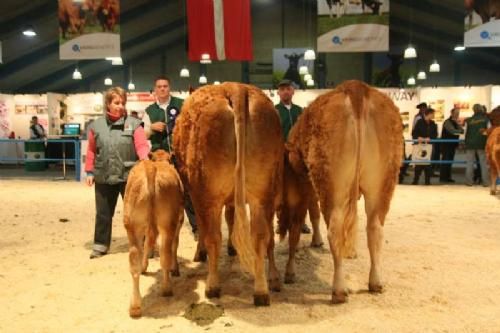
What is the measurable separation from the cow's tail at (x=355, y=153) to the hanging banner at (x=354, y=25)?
818cm

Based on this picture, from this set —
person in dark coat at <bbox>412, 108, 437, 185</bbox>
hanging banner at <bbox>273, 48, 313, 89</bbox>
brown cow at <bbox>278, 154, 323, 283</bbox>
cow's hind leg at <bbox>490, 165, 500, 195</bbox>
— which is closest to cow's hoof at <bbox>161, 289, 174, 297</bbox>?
brown cow at <bbox>278, 154, 323, 283</bbox>

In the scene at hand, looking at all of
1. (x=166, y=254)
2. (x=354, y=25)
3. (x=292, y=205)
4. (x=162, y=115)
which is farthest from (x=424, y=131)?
(x=166, y=254)

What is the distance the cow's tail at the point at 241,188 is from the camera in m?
3.80

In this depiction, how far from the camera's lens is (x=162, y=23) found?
24.3 metres

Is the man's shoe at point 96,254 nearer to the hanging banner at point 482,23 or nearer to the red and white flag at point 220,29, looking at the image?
the red and white flag at point 220,29

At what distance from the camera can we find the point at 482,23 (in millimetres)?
11508

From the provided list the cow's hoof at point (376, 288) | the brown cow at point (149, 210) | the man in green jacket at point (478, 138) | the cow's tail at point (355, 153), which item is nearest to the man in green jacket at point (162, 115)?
the brown cow at point (149, 210)

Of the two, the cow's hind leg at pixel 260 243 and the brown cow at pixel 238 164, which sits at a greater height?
the brown cow at pixel 238 164

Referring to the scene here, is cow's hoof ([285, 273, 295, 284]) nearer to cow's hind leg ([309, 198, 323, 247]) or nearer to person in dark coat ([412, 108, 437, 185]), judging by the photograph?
cow's hind leg ([309, 198, 323, 247])

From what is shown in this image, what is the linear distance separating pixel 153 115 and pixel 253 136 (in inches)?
83.3

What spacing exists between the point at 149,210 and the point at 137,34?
21985mm

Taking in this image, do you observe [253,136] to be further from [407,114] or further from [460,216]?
[407,114]

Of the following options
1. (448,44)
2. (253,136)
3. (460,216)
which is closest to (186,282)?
(253,136)

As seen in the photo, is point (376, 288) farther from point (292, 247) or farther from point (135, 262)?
point (135, 262)
